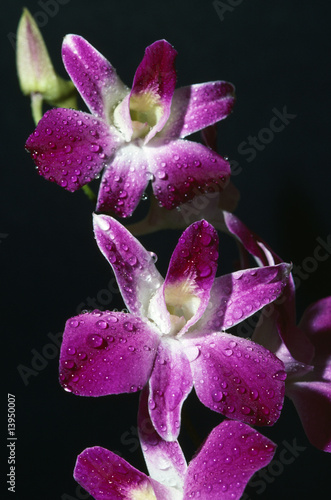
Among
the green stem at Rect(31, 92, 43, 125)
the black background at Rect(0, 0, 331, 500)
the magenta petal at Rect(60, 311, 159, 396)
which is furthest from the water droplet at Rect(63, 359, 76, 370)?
the black background at Rect(0, 0, 331, 500)

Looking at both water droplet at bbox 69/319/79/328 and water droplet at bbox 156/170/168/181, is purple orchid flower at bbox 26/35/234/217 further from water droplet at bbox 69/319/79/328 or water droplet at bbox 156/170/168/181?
water droplet at bbox 69/319/79/328

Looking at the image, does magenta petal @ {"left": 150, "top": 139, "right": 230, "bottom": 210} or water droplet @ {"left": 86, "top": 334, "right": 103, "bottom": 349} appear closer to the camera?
water droplet @ {"left": 86, "top": 334, "right": 103, "bottom": 349}

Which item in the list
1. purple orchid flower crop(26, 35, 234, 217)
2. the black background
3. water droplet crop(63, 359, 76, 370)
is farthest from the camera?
the black background

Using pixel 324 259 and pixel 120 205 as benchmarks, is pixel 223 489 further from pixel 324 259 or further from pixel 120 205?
pixel 324 259

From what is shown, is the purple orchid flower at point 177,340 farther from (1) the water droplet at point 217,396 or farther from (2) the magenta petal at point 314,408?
(2) the magenta petal at point 314,408

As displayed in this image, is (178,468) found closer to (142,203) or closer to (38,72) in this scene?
(38,72)

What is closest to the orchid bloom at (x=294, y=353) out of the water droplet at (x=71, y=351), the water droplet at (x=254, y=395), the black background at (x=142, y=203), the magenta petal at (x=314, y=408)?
the magenta petal at (x=314, y=408)
